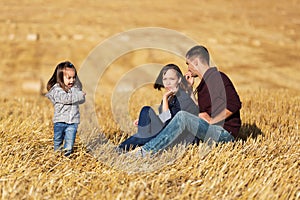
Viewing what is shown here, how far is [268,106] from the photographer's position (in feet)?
21.9

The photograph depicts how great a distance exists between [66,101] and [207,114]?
4.05 feet

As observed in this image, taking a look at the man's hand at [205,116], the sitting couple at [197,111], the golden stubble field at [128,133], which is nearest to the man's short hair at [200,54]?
the sitting couple at [197,111]

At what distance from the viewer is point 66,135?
3.92 metres

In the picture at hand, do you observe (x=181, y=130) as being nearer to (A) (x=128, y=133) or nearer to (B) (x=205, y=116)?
(B) (x=205, y=116)

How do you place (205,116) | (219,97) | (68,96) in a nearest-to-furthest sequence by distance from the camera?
(68,96), (219,97), (205,116)

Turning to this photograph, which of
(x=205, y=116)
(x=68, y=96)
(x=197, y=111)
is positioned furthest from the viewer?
(x=197, y=111)

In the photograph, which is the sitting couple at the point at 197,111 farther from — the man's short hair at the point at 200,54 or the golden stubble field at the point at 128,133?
the golden stubble field at the point at 128,133

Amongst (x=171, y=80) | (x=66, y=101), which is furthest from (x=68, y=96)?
(x=171, y=80)

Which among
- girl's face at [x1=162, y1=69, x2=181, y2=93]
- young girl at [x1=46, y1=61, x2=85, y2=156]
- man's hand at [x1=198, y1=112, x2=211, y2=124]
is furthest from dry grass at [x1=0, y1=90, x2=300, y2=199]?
girl's face at [x1=162, y1=69, x2=181, y2=93]

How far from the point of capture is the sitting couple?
396cm

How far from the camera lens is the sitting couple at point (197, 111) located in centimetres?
396

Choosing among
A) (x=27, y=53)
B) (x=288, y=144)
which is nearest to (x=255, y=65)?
(x=27, y=53)

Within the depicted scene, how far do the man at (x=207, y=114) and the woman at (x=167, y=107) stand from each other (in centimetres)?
25

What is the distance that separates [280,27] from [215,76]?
2166cm
